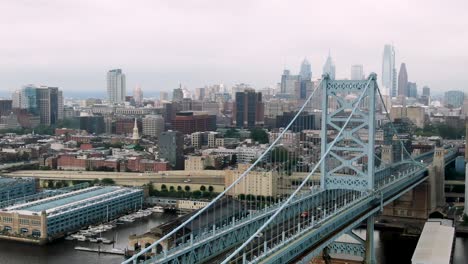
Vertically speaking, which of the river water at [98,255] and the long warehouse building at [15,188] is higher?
the long warehouse building at [15,188]

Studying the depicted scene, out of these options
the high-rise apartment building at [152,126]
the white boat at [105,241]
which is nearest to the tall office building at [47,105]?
the high-rise apartment building at [152,126]

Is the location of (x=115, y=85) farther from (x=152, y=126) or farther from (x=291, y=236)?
(x=291, y=236)

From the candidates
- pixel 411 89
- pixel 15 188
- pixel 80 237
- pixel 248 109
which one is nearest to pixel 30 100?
pixel 248 109

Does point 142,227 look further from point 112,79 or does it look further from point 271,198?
point 112,79

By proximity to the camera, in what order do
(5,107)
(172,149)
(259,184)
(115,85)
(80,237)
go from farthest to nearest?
(115,85) → (5,107) → (172,149) → (259,184) → (80,237)

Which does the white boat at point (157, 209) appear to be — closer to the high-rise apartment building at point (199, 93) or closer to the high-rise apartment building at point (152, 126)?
the high-rise apartment building at point (152, 126)

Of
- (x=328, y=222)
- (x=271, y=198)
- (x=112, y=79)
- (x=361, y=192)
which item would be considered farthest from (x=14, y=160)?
(x=112, y=79)

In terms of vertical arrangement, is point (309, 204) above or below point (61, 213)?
above
